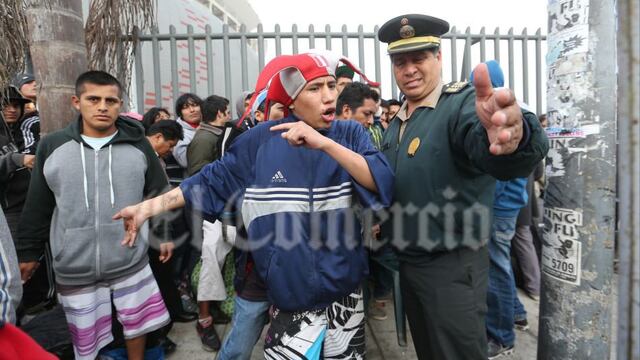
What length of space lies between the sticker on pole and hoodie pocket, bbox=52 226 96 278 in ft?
7.56

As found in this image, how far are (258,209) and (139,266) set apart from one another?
49.9 inches

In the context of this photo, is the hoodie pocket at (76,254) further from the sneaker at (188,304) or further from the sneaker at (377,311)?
the sneaker at (377,311)

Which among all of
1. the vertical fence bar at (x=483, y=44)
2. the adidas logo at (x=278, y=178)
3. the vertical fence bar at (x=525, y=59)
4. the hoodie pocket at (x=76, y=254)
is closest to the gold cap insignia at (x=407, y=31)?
the adidas logo at (x=278, y=178)

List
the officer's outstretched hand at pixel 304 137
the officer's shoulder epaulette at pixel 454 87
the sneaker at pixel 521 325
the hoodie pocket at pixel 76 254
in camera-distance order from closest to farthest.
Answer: the officer's outstretched hand at pixel 304 137 → the officer's shoulder epaulette at pixel 454 87 → the hoodie pocket at pixel 76 254 → the sneaker at pixel 521 325

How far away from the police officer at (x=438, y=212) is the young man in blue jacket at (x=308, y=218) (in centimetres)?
22

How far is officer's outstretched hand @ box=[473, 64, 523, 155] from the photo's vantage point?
1.08 meters

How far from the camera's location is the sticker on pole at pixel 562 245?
1581mm

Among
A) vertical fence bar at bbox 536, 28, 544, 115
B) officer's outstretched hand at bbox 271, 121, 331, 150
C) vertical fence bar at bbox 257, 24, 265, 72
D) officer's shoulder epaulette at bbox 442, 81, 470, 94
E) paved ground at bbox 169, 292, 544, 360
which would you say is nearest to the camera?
officer's outstretched hand at bbox 271, 121, 331, 150

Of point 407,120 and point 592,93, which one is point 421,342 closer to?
point 407,120

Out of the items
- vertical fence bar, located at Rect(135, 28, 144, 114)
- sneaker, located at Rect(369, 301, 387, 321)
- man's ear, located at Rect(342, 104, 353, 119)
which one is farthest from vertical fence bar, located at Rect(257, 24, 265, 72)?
sneaker, located at Rect(369, 301, 387, 321)

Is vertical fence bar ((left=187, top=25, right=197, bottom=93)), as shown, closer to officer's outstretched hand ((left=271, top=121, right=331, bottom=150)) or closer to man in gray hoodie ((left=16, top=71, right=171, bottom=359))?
man in gray hoodie ((left=16, top=71, right=171, bottom=359))

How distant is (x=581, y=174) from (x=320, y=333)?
3.97 ft

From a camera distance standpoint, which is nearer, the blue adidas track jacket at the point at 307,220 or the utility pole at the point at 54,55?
the blue adidas track jacket at the point at 307,220

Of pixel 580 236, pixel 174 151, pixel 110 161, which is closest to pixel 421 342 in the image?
pixel 580 236
